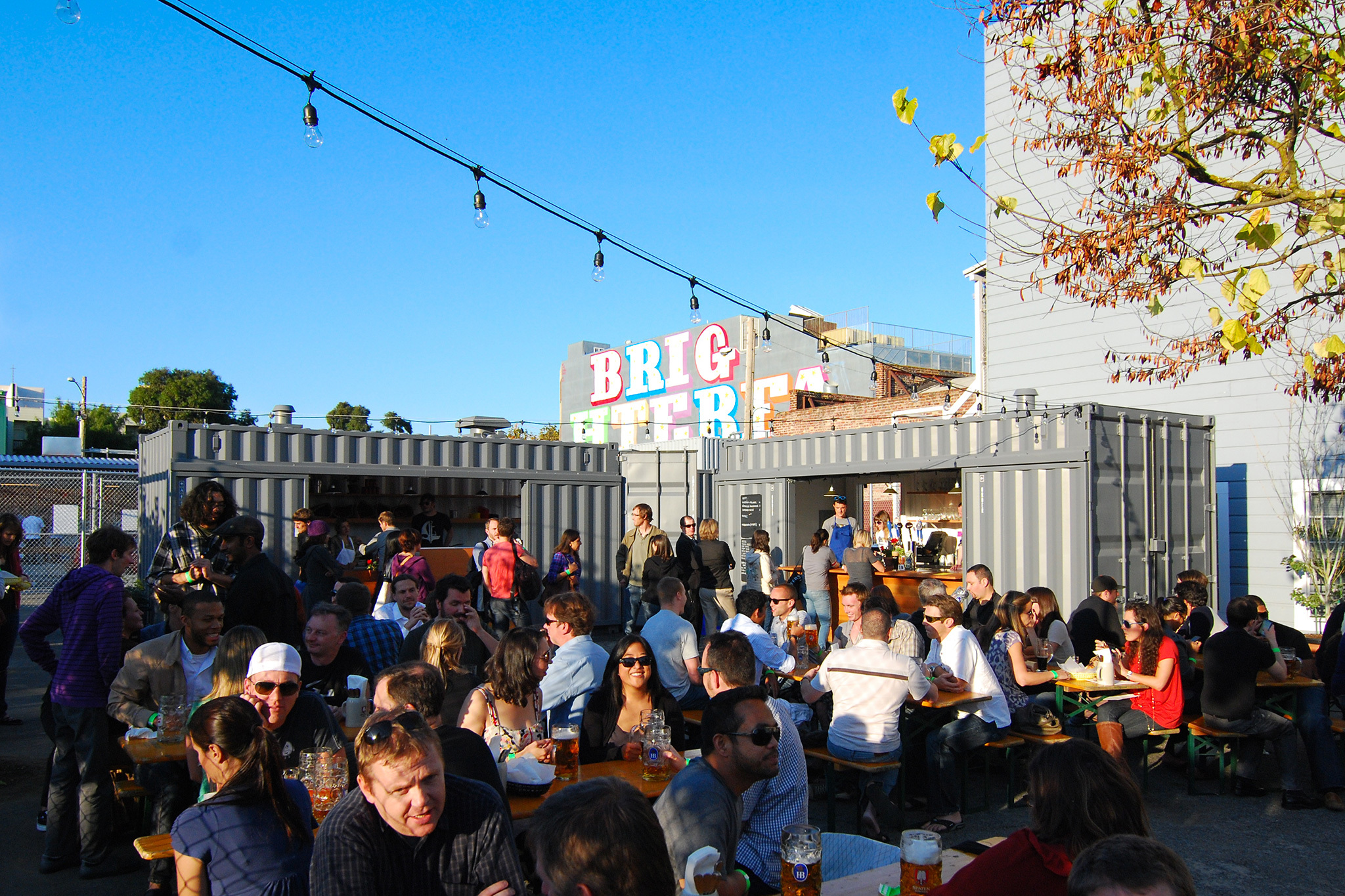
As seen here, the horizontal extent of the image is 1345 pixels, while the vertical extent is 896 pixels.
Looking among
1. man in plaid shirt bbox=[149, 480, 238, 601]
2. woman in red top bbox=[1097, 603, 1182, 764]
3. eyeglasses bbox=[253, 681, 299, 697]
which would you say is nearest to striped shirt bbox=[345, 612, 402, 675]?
man in plaid shirt bbox=[149, 480, 238, 601]

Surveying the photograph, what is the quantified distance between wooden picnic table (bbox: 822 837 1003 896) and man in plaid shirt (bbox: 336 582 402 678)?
11.8ft

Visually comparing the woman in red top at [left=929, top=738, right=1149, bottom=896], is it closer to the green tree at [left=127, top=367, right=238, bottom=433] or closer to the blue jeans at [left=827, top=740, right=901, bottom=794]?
the blue jeans at [left=827, top=740, right=901, bottom=794]

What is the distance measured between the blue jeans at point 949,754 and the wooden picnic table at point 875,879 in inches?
118

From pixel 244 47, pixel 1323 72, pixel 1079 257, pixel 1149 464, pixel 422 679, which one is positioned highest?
pixel 244 47

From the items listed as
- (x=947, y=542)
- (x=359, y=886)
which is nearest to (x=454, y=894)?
(x=359, y=886)

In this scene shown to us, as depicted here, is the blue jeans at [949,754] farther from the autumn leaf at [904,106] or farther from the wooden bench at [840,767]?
the autumn leaf at [904,106]

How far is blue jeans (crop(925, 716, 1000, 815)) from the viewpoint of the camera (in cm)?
596

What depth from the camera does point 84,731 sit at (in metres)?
4.97

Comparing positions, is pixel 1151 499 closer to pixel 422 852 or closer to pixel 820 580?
pixel 820 580

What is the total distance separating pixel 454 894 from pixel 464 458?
11.1m

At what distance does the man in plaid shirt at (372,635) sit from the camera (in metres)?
5.94

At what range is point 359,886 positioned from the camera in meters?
2.34

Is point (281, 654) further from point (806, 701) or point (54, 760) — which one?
point (806, 701)

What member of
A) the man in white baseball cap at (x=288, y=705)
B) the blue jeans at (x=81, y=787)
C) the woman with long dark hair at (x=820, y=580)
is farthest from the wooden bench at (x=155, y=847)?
the woman with long dark hair at (x=820, y=580)
